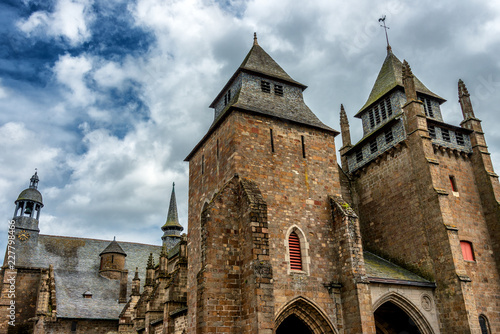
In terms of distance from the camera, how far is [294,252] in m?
17.3

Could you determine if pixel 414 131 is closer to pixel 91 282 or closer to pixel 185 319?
pixel 185 319

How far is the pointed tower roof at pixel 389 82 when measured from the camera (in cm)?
2621

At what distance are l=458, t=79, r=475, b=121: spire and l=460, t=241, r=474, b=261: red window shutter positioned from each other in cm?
788

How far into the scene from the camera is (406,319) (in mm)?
20453

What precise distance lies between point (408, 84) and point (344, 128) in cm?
660

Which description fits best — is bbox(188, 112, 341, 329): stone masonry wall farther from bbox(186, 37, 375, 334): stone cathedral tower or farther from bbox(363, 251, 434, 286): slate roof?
bbox(363, 251, 434, 286): slate roof

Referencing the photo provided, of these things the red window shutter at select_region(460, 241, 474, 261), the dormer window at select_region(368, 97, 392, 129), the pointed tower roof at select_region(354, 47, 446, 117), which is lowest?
the red window shutter at select_region(460, 241, 474, 261)

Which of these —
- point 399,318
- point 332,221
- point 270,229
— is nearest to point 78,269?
point 270,229

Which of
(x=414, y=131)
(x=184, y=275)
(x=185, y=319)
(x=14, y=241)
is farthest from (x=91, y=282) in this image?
(x=414, y=131)

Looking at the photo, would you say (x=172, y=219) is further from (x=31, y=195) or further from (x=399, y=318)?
(x=399, y=318)

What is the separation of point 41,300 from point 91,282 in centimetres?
579

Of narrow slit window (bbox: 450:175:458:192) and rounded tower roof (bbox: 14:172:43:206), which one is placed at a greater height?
rounded tower roof (bbox: 14:172:43:206)

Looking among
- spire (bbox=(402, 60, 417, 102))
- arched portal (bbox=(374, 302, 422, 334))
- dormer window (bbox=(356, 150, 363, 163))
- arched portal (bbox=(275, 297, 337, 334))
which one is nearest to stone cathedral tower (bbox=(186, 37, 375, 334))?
arched portal (bbox=(275, 297, 337, 334))

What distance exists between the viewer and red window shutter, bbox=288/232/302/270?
→ 1700 centimetres
